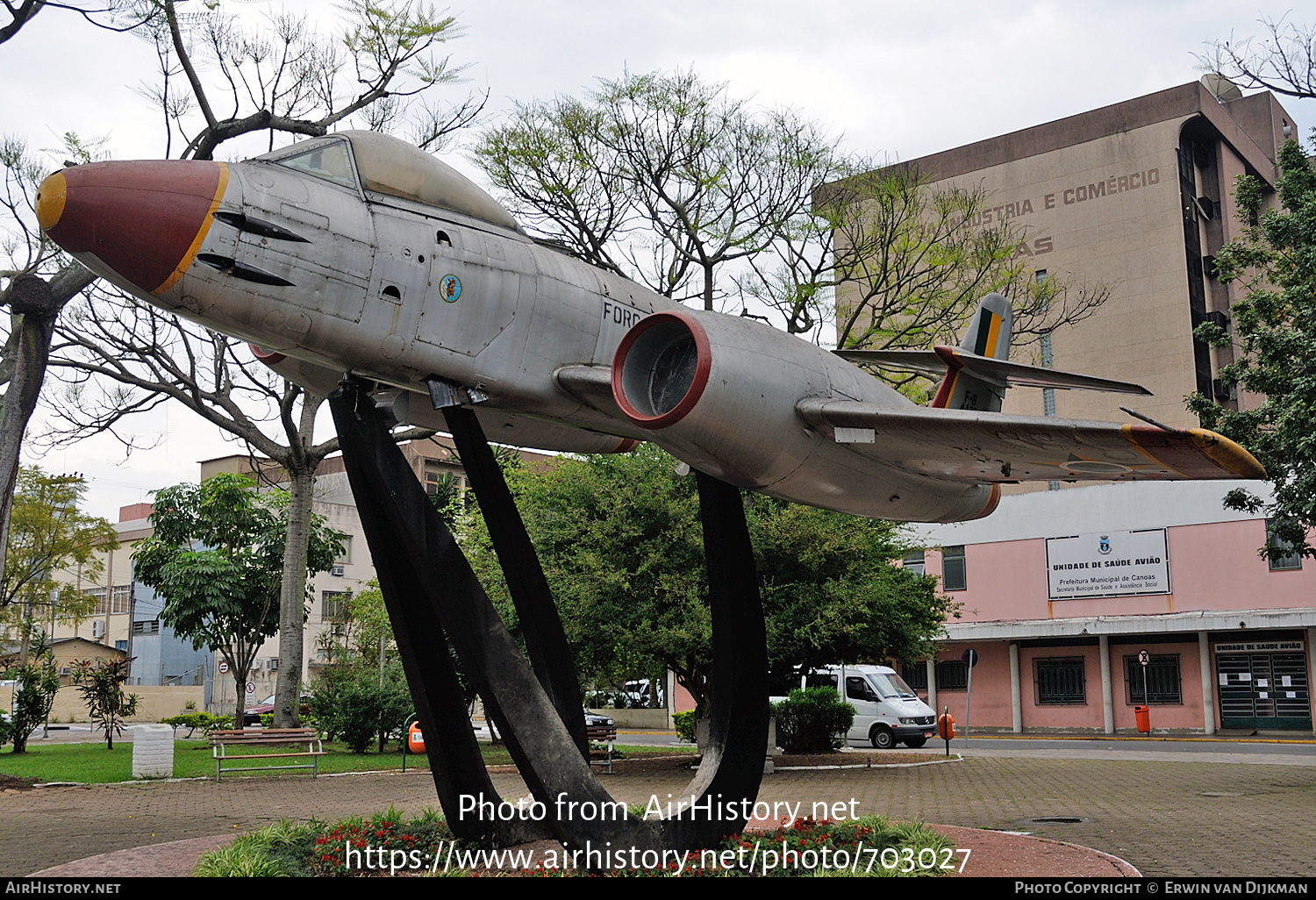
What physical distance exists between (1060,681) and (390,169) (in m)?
33.0

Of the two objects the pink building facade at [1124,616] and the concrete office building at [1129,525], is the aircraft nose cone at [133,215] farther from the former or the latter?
the pink building facade at [1124,616]

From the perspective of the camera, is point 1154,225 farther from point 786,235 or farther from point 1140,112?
point 786,235

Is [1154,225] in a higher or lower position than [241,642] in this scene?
higher

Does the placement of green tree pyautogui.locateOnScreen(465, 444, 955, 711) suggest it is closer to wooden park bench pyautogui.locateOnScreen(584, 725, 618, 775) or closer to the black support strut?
wooden park bench pyautogui.locateOnScreen(584, 725, 618, 775)

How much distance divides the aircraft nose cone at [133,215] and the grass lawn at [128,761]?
1289 centimetres

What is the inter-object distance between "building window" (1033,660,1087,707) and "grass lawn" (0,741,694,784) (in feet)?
47.6

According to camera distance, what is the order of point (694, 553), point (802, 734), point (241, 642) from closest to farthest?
point (694, 553) → point (802, 734) → point (241, 642)

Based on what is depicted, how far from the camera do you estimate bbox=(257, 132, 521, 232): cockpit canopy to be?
7.23 meters

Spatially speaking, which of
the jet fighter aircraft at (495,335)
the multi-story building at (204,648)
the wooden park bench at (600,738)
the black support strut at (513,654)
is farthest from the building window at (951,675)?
the jet fighter aircraft at (495,335)

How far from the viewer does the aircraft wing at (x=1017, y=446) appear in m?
6.11

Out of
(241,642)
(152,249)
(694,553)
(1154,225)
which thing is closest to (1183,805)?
(694,553)

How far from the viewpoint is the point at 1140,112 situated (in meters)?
43.7

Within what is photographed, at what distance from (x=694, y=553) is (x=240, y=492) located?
62.2 ft
